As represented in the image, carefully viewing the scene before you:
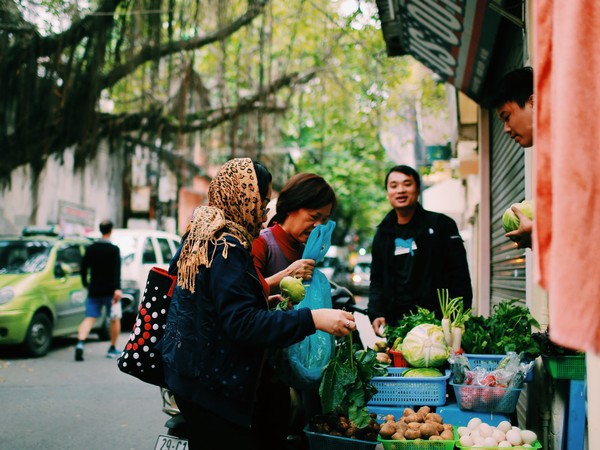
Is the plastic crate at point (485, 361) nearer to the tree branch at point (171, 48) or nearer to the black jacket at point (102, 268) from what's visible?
the black jacket at point (102, 268)

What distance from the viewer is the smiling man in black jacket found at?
4.89 m

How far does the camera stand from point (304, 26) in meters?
15.7

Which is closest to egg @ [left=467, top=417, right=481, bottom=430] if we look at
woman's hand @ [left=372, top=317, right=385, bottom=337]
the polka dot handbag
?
the polka dot handbag

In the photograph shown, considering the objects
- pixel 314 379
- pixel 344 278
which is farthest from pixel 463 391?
pixel 344 278

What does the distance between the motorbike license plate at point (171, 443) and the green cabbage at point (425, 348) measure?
1.25 m

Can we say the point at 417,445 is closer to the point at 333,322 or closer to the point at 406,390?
the point at 406,390

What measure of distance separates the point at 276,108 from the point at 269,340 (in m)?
12.7

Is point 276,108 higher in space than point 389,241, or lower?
higher

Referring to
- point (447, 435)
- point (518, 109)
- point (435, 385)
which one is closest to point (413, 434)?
point (447, 435)

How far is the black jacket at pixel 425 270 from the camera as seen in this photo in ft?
16.0

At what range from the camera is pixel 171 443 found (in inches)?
139

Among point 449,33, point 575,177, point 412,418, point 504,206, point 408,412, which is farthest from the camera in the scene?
point 504,206

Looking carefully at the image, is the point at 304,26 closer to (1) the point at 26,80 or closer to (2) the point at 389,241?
(1) the point at 26,80

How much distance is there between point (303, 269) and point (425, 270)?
1.80 meters
